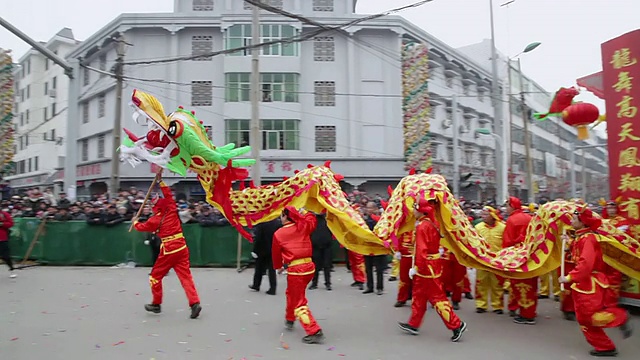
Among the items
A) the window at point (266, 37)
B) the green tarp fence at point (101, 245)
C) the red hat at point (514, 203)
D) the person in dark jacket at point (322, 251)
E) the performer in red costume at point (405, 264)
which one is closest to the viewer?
the red hat at point (514, 203)

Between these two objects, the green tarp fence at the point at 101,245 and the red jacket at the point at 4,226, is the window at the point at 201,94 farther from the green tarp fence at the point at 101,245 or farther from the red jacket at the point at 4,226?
the red jacket at the point at 4,226

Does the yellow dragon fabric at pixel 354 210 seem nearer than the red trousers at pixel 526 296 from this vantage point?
Yes

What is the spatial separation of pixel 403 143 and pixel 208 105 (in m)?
9.40

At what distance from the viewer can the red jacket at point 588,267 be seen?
4.88 m

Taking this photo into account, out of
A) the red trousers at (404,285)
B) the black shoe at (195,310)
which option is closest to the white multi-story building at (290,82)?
the red trousers at (404,285)

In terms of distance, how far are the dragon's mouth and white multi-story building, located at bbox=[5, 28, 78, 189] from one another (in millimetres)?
28712

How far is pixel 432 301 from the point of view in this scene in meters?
5.43

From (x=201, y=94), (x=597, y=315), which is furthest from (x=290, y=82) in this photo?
(x=597, y=315)

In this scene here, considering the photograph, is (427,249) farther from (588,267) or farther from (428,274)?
(588,267)

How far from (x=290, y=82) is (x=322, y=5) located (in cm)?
440

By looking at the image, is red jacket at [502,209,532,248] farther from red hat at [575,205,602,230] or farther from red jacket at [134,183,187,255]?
red jacket at [134,183,187,255]

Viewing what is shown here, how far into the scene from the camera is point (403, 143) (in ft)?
74.8

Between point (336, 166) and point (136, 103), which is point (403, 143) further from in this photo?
point (136, 103)

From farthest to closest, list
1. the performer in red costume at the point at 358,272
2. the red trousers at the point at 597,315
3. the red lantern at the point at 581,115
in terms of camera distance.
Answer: the performer in red costume at the point at 358,272, the red lantern at the point at 581,115, the red trousers at the point at 597,315
